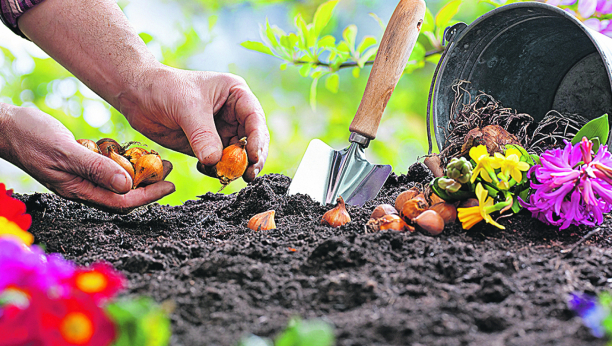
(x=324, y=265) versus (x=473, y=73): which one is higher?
(x=473, y=73)

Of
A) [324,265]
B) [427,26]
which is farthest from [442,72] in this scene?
[324,265]

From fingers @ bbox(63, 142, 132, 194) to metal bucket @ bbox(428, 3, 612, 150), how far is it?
100 cm

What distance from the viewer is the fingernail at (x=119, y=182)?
3.38 ft

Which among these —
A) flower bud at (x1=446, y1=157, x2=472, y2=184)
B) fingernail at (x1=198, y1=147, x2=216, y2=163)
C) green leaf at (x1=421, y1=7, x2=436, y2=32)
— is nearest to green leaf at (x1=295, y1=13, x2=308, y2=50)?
green leaf at (x1=421, y1=7, x2=436, y2=32)

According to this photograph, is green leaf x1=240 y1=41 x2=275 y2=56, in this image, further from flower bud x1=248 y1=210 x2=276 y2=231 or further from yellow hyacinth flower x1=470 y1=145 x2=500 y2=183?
yellow hyacinth flower x1=470 y1=145 x2=500 y2=183

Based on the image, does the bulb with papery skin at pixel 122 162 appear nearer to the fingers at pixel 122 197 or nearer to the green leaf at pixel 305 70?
the fingers at pixel 122 197

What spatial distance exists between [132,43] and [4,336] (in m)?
1.12

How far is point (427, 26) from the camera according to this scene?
1.97 metres

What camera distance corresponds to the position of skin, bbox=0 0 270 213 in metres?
1.07

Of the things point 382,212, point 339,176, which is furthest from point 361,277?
point 339,176

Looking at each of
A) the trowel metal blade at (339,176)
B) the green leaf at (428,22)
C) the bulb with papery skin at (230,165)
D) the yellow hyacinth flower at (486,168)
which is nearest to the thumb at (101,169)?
the bulb with papery skin at (230,165)

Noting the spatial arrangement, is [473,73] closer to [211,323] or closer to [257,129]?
[257,129]

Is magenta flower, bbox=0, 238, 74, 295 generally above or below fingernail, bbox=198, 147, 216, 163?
below

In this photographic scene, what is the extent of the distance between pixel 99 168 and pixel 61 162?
120mm
